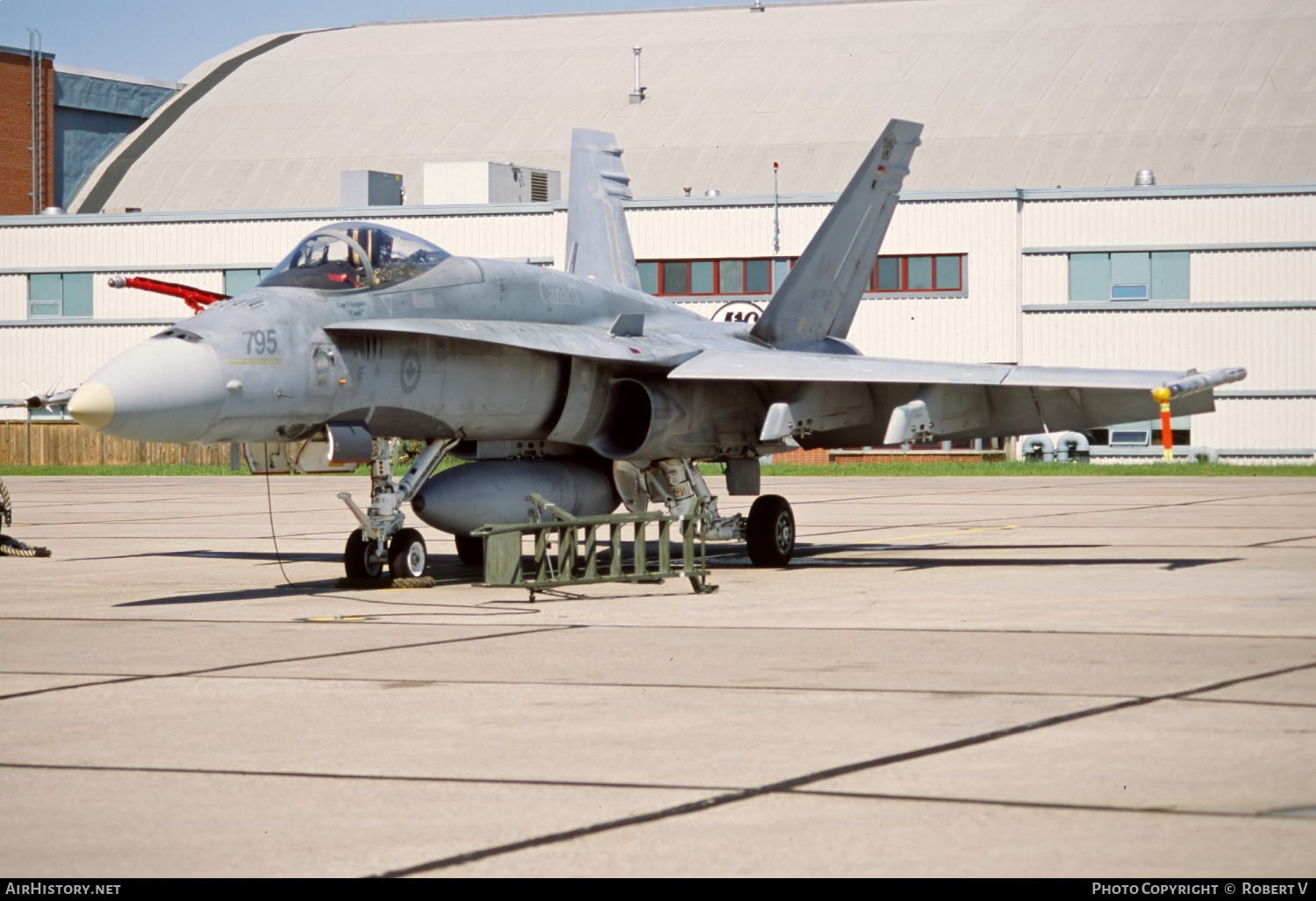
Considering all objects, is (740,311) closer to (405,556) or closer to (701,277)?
(701,277)

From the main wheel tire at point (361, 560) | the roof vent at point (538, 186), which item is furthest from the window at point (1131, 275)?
the main wheel tire at point (361, 560)

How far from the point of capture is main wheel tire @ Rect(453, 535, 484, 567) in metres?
16.0

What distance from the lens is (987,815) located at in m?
5.26

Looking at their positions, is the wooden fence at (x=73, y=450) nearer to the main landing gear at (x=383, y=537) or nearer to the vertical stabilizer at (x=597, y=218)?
the vertical stabilizer at (x=597, y=218)

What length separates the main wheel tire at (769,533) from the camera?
15586mm

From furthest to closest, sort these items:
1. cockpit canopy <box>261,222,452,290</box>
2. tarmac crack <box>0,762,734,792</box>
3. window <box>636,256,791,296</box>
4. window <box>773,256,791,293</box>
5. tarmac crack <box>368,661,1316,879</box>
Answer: window <box>636,256,791,296</box>, window <box>773,256,791,293</box>, cockpit canopy <box>261,222,452,290</box>, tarmac crack <box>0,762,734,792</box>, tarmac crack <box>368,661,1316,879</box>

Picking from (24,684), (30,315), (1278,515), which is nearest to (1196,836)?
(24,684)

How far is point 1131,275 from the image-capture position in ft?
137

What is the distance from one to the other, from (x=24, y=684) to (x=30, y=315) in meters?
43.7

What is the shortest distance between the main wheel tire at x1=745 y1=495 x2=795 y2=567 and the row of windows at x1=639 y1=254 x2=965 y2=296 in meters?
27.3

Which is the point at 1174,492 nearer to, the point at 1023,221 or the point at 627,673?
the point at 1023,221

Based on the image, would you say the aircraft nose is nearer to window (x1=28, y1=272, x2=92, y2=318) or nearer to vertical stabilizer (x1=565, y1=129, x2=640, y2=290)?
vertical stabilizer (x1=565, y1=129, x2=640, y2=290)

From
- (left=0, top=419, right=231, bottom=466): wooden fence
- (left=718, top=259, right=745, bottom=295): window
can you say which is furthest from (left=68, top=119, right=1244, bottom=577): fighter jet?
(left=0, top=419, right=231, bottom=466): wooden fence

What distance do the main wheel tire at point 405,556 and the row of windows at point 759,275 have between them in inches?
1156
